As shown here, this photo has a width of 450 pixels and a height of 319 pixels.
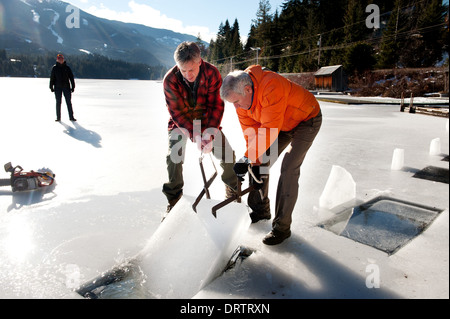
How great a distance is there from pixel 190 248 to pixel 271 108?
3.61 feet

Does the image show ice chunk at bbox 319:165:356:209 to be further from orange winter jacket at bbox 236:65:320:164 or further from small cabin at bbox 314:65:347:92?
small cabin at bbox 314:65:347:92

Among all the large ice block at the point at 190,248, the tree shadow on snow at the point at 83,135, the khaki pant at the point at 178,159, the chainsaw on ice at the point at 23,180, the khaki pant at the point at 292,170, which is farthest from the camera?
the tree shadow on snow at the point at 83,135

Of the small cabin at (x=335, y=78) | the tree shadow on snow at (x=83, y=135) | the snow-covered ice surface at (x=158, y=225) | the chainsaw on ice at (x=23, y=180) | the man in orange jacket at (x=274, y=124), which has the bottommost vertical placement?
the snow-covered ice surface at (x=158, y=225)

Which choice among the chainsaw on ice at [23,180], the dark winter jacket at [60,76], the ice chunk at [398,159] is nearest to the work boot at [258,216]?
the ice chunk at [398,159]

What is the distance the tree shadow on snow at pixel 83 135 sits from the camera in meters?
5.94

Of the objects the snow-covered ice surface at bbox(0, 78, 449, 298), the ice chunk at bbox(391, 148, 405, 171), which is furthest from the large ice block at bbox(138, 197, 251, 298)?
the ice chunk at bbox(391, 148, 405, 171)

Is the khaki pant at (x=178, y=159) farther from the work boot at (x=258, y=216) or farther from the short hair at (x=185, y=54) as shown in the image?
the short hair at (x=185, y=54)

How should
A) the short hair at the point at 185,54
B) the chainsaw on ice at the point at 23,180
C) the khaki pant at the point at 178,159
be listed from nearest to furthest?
the short hair at the point at 185,54
the khaki pant at the point at 178,159
the chainsaw on ice at the point at 23,180

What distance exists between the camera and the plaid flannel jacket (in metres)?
2.66

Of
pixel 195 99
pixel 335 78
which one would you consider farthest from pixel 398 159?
pixel 335 78

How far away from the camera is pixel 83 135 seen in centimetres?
652

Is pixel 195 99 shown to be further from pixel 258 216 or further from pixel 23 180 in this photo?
pixel 23 180

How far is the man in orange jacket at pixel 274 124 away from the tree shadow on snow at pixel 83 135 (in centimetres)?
438
